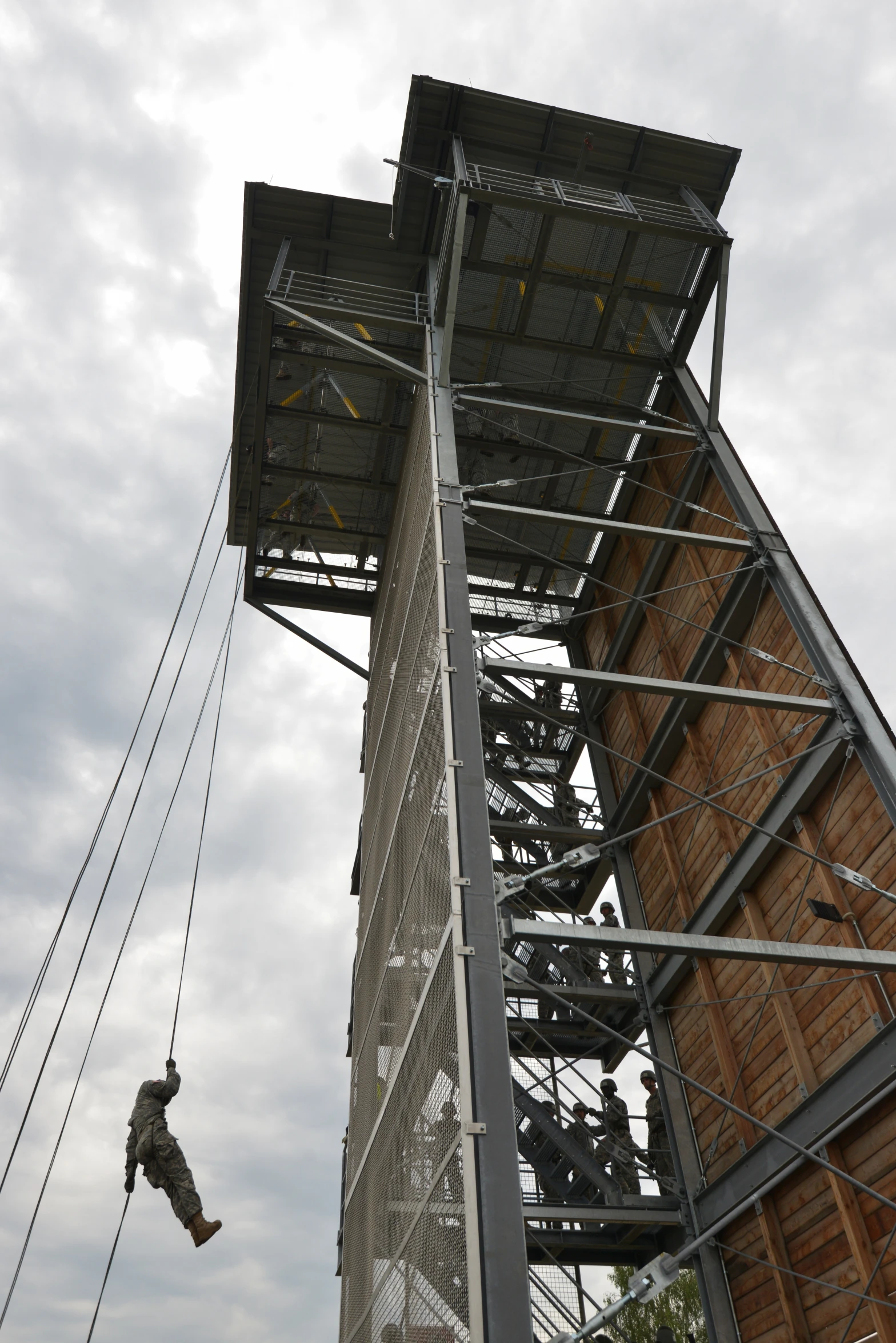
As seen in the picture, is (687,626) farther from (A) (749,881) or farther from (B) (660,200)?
(B) (660,200)

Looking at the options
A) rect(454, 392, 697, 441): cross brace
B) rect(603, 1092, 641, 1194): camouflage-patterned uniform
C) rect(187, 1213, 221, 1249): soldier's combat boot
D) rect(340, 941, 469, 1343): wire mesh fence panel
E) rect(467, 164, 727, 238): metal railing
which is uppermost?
rect(467, 164, 727, 238): metal railing

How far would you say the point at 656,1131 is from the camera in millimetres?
13617

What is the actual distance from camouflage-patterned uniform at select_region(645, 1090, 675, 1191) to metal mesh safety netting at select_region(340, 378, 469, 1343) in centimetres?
422

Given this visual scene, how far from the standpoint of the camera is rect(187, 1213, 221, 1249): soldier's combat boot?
10156 mm

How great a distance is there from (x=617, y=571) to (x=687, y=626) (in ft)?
11.0

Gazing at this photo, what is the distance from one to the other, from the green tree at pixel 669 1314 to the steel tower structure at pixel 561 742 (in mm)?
14399

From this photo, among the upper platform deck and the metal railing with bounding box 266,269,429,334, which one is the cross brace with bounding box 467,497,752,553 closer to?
the upper platform deck

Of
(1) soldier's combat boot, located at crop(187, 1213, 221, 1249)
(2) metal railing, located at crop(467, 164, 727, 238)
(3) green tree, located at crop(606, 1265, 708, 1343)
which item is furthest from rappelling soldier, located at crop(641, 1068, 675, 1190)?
(3) green tree, located at crop(606, 1265, 708, 1343)

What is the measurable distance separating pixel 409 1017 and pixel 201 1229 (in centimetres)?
372

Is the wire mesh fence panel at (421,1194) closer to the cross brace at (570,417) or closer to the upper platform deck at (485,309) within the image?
the cross brace at (570,417)

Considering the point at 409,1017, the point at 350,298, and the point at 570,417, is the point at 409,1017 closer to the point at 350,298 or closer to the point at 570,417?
the point at 570,417

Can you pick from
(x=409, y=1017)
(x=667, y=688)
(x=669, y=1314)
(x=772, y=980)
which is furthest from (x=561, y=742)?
(x=669, y=1314)

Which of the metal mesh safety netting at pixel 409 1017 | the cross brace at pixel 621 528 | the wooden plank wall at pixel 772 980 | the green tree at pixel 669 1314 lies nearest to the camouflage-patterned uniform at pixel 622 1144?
the wooden plank wall at pixel 772 980

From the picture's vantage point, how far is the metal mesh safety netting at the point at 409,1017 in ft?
23.2
